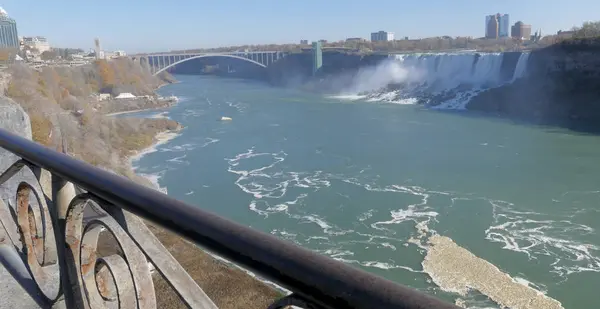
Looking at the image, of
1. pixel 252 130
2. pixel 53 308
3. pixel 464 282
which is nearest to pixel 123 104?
pixel 252 130

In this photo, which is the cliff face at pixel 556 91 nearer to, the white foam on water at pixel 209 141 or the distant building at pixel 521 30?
the white foam on water at pixel 209 141

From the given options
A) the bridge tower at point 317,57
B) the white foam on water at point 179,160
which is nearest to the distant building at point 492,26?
the bridge tower at point 317,57

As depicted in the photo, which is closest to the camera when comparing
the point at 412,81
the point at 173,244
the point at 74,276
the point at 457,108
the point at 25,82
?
the point at 74,276

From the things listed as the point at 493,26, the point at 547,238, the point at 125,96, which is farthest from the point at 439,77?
the point at 493,26

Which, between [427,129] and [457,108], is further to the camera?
[457,108]

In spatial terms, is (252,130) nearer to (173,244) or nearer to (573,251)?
(173,244)

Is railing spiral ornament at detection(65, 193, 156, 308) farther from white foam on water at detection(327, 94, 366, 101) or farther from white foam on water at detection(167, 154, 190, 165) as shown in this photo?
white foam on water at detection(327, 94, 366, 101)
